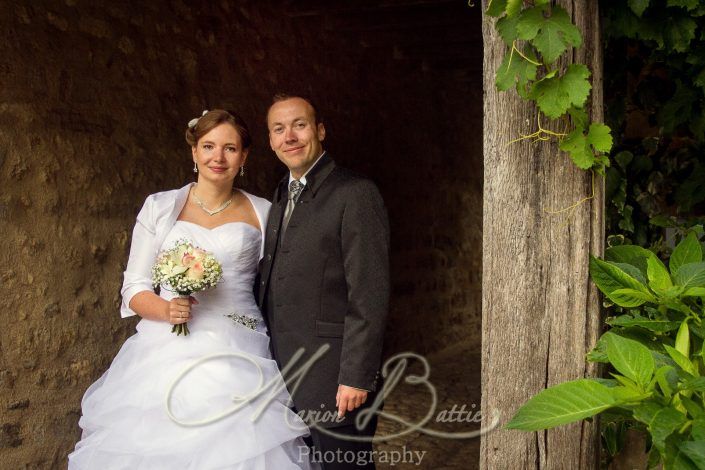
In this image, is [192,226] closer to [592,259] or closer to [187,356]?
[187,356]

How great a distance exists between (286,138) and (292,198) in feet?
0.80

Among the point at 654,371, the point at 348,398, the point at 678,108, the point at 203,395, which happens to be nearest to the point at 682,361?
the point at 654,371

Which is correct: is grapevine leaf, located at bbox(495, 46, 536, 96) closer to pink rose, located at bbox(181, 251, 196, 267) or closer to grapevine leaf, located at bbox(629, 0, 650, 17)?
grapevine leaf, located at bbox(629, 0, 650, 17)

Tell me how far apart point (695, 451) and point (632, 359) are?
227 mm

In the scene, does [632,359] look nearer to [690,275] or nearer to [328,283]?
[690,275]

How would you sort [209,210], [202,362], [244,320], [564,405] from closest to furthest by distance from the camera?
[564,405] → [202,362] → [244,320] → [209,210]

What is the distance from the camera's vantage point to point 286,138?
272cm

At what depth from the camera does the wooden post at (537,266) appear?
1.95 meters

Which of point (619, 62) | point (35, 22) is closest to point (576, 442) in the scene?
point (619, 62)

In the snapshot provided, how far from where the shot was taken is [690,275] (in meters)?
1.79

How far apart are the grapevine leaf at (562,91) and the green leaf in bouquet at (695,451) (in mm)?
779

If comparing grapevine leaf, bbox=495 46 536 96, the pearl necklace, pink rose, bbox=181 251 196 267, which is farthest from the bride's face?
grapevine leaf, bbox=495 46 536 96

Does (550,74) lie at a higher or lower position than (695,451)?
higher

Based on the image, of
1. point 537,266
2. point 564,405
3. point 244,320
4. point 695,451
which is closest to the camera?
point 695,451
